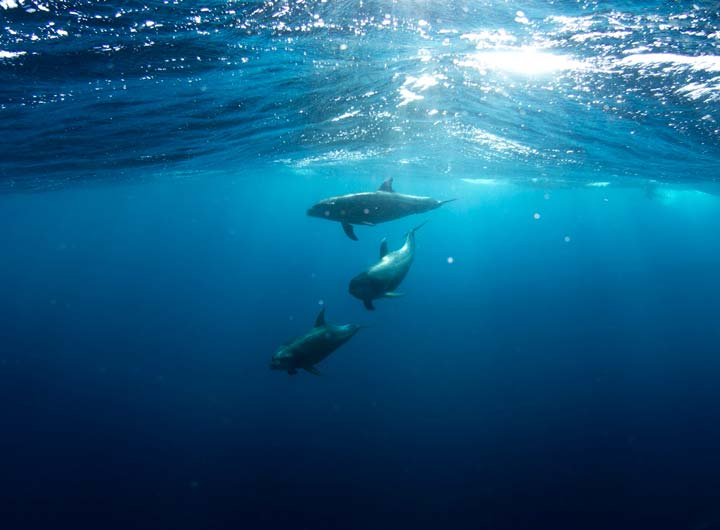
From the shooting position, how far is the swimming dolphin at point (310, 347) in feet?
22.4

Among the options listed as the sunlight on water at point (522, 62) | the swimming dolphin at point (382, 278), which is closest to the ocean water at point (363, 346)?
the sunlight on water at point (522, 62)

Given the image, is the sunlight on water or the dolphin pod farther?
the sunlight on water

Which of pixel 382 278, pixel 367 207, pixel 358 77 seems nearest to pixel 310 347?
pixel 382 278

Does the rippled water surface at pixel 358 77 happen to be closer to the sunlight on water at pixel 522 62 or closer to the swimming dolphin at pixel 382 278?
the sunlight on water at pixel 522 62

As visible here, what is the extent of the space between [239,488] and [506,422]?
1096cm

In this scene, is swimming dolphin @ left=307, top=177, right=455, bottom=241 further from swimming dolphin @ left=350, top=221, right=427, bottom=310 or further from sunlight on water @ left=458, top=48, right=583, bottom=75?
sunlight on water @ left=458, top=48, right=583, bottom=75

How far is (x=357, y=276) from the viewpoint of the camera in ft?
21.9

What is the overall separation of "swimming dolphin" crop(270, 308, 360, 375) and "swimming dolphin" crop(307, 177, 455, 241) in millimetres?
1696

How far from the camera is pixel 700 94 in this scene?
1098 centimetres

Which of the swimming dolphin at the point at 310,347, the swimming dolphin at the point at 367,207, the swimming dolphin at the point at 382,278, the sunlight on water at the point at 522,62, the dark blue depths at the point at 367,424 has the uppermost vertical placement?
the sunlight on water at the point at 522,62

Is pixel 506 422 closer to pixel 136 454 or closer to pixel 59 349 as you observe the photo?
pixel 136 454

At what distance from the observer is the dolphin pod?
683 centimetres

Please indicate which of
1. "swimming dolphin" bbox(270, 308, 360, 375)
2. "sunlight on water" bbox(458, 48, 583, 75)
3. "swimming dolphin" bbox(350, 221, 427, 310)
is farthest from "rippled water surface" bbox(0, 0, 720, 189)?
"swimming dolphin" bbox(270, 308, 360, 375)

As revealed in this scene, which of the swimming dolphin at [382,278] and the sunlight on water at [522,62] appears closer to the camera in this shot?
the swimming dolphin at [382,278]
